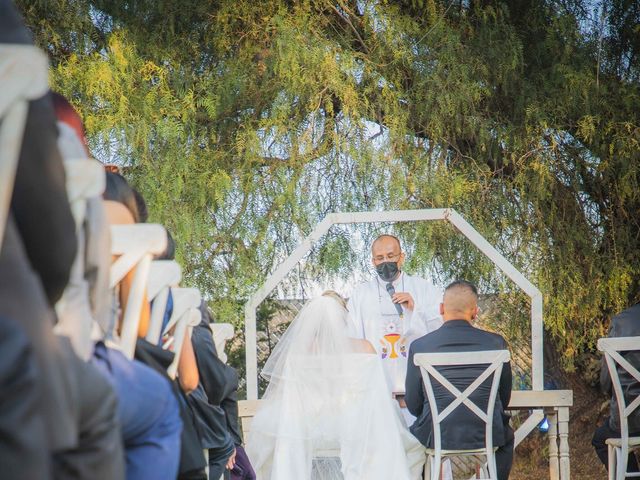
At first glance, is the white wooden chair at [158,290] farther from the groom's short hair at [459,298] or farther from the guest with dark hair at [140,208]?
the groom's short hair at [459,298]

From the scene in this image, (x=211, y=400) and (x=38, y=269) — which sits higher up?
(x=38, y=269)

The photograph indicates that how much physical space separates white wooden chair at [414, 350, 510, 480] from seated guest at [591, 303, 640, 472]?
74 centimetres

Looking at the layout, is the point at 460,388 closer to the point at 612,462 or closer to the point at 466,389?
the point at 466,389

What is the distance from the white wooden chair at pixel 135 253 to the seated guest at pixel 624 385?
14.5 ft

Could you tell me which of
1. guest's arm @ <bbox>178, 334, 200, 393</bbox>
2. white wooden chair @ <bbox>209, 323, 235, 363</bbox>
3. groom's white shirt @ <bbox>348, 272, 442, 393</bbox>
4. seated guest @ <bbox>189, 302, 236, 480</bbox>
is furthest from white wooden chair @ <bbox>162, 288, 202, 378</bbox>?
groom's white shirt @ <bbox>348, 272, 442, 393</bbox>

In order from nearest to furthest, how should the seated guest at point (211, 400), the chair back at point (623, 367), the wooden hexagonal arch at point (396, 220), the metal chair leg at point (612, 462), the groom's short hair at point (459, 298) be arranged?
1. the seated guest at point (211, 400)
2. the chair back at point (623, 367)
3. the metal chair leg at point (612, 462)
4. the groom's short hair at point (459, 298)
5. the wooden hexagonal arch at point (396, 220)

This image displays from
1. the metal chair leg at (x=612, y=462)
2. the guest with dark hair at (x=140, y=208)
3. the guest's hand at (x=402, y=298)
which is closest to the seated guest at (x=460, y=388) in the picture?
the metal chair leg at (x=612, y=462)

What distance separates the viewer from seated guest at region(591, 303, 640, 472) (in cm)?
598

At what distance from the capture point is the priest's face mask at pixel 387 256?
8055 mm

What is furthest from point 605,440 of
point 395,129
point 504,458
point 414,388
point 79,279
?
point 79,279

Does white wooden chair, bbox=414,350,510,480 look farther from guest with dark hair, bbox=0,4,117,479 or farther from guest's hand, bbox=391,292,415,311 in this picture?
guest with dark hair, bbox=0,4,117,479

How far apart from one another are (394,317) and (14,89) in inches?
288

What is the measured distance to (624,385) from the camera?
6.02 meters

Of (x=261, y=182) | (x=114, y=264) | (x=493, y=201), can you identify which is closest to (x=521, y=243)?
(x=493, y=201)
